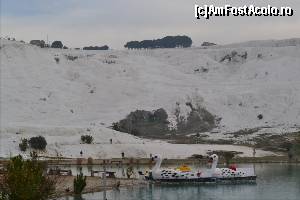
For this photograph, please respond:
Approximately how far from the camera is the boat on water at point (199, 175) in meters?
57.4

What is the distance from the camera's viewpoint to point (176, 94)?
118m

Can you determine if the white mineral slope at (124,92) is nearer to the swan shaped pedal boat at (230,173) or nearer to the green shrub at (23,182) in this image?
the swan shaped pedal boat at (230,173)

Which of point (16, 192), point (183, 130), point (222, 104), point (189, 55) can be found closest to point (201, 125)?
point (183, 130)

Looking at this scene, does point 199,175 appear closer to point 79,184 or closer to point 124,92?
point 79,184

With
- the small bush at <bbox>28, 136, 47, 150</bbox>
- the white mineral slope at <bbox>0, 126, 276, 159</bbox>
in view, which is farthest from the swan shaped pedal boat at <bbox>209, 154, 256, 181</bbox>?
the small bush at <bbox>28, 136, 47, 150</bbox>

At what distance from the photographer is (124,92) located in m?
122

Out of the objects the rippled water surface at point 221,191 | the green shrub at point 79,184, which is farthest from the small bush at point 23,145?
the green shrub at point 79,184

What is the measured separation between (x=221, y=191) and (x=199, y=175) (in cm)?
503

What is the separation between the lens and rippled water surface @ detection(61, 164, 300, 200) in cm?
4759

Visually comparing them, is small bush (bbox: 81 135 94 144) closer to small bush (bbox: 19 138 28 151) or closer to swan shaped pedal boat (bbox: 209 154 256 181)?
small bush (bbox: 19 138 28 151)

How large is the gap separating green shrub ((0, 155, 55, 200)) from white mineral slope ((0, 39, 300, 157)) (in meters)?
45.7

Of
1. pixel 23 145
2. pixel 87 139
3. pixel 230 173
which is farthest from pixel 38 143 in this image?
pixel 230 173

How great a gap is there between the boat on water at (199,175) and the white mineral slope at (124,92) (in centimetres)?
2034

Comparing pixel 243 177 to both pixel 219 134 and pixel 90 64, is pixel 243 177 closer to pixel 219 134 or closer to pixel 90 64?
pixel 219 134
